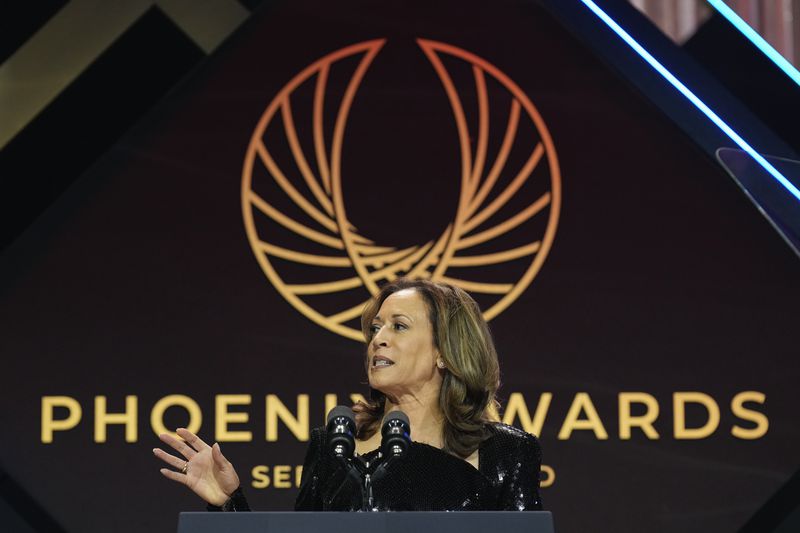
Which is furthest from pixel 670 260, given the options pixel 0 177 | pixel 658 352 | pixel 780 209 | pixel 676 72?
pixel 0 177

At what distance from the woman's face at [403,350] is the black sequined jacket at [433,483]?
0.13m

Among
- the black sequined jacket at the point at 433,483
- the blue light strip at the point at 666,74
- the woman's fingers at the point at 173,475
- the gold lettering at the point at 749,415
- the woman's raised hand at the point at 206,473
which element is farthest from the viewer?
the gold lettering at the point at 749,415

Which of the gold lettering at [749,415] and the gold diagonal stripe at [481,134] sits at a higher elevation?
the gold diagonal stripe at [481,134]

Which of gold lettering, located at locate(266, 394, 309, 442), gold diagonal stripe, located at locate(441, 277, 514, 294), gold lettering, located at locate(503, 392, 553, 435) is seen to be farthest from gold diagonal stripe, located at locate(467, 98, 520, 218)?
gold lettering, located at locate(266, 394, 309, 442)

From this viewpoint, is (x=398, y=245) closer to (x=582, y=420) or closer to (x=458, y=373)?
Result: (x=582, y=420)

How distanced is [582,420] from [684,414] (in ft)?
1.28

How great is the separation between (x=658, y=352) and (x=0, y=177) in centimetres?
257

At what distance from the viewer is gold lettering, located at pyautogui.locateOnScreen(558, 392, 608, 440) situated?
4.71 meters

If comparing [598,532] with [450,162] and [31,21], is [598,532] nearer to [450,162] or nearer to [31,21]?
[450,162]

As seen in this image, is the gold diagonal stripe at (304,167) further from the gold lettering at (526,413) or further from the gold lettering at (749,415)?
the gold lettering at (749,415)

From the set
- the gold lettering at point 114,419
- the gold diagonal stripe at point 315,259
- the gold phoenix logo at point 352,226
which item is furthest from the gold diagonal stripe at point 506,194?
the gold lettering at point 114,419

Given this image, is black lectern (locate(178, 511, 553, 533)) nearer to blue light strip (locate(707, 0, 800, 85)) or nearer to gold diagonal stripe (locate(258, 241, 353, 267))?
gold diagonal stripe (locate(258, 241, 353, 267))

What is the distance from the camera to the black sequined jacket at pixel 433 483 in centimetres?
266

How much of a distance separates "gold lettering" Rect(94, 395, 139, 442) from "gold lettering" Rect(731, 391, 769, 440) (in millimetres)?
2250
